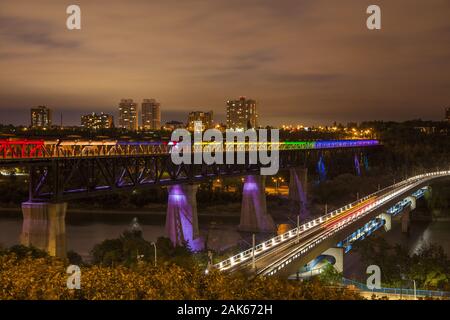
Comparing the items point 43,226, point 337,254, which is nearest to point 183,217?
point 337,254

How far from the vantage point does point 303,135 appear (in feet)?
522

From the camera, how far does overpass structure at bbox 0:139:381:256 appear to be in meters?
30.2

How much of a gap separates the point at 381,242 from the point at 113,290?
27.7 metres

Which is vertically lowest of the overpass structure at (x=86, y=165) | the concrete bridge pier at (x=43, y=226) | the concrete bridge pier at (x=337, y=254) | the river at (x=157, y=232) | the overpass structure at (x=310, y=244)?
the river at (x=157, y=232)

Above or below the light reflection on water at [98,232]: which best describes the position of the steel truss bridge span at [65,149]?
above

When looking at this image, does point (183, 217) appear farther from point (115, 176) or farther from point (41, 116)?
point (41, 116)

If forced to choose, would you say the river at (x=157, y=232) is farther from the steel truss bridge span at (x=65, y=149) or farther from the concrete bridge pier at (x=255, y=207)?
the steel truss bridge span at (x=65, y=149)

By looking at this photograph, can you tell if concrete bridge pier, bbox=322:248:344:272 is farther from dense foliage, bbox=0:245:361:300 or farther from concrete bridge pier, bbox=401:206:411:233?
concrete bridge pier, bbox=401:206:411:233

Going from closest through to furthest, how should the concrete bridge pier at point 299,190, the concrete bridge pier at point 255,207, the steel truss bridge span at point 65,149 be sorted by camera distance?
the steel truss bridge span at point 65,149 → the concrete bridge pier at point 255,207 → the concrete bridge pier at point 299,190

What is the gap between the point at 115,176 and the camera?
3888 centimetres

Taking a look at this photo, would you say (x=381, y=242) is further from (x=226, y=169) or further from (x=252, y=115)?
(x=252, y=115)

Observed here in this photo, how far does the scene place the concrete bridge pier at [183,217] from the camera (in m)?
43.9

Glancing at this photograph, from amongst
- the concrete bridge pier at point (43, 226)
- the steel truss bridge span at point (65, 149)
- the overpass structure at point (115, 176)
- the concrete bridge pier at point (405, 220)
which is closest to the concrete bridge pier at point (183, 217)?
the overpass structure at point (115, 176)

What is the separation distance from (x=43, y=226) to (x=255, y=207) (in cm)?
2951
